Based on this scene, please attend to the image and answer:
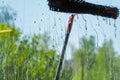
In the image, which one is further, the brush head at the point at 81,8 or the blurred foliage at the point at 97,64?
the blurred foliage at the point at 97,64

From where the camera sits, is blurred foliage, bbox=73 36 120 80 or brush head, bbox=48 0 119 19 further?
blurred foliage, bbox=73 36 120 80

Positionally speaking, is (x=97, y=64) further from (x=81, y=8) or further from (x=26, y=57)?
(x=81, y=8)

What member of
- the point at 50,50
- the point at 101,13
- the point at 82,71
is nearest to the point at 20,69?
the point at 50,50

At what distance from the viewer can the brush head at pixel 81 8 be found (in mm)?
5773

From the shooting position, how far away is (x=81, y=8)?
19.3 ft

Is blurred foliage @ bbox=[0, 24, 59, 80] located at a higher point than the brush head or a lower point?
lower

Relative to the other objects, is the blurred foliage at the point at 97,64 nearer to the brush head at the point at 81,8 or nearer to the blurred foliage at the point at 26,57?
the blurred foliage at the point at 26,57

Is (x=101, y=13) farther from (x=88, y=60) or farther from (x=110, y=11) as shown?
(x=88, y=60)

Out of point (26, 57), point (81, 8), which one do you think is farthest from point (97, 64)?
point (81, 8)

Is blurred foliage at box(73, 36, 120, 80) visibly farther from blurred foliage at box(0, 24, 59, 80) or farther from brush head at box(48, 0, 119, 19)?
brush head at box(48, 0, 119, 19)

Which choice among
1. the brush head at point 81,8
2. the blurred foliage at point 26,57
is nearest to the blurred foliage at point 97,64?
the blurred foliage at point 26,57

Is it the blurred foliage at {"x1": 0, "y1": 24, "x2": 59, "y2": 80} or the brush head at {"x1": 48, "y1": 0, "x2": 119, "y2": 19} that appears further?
the blurred foliage at {"x1": 0, "y1": 24, "x2": 59, "y2": 80}

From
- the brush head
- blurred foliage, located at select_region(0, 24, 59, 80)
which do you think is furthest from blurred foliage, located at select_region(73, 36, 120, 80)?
the brush head

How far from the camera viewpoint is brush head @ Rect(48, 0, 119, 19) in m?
5.77
